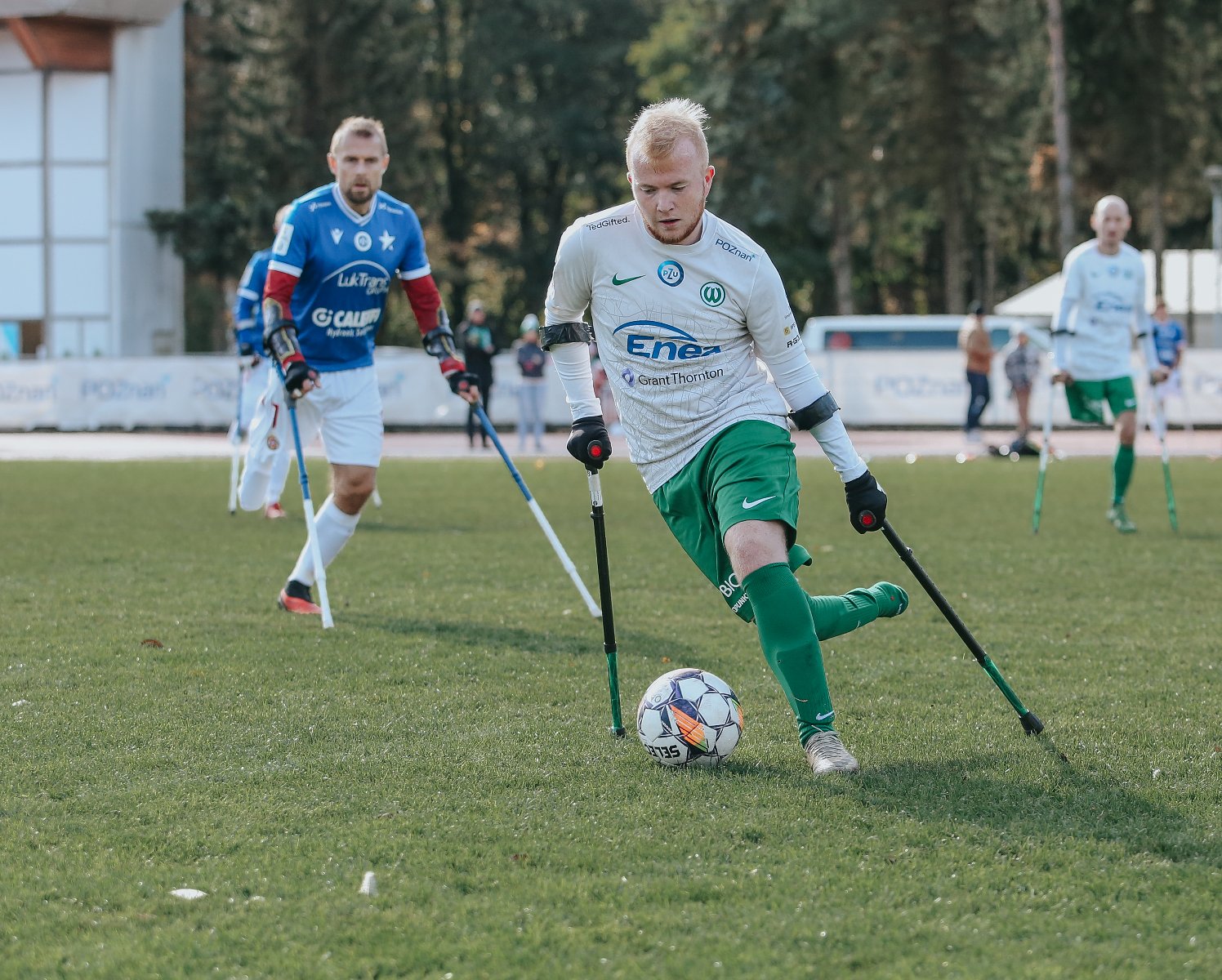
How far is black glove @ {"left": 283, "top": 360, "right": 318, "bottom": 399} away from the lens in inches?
299

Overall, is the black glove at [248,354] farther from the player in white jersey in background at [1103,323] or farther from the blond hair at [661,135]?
the blond hair at [661,135]

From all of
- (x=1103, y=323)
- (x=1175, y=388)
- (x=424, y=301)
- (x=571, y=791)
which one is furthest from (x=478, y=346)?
(x=571, y=791)

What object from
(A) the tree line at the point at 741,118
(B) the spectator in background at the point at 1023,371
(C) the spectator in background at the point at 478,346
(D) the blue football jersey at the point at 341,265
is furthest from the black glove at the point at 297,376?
Answer: (A) the tree line at the point at 741,118

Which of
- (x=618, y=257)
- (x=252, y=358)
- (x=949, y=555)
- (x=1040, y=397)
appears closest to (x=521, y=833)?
(x=618, y=257)

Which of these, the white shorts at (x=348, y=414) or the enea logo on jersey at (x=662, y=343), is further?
the white shorts at (x=348, y=414)

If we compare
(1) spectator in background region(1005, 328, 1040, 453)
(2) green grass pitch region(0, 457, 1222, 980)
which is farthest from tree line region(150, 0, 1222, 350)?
(2) green grass pitch region(0, 457, 1222, 980)

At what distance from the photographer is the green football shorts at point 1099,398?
39.1 ft

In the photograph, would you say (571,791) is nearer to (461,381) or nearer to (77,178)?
(461,381)

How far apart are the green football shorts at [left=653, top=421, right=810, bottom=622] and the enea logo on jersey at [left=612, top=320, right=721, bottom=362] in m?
0.26

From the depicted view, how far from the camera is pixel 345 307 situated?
820 centimetres

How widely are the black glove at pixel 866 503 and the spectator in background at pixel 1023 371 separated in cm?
1879

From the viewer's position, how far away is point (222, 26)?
47438 millimetres

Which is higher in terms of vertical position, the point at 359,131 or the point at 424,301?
the point at 359,131

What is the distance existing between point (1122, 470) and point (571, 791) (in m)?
8.74
